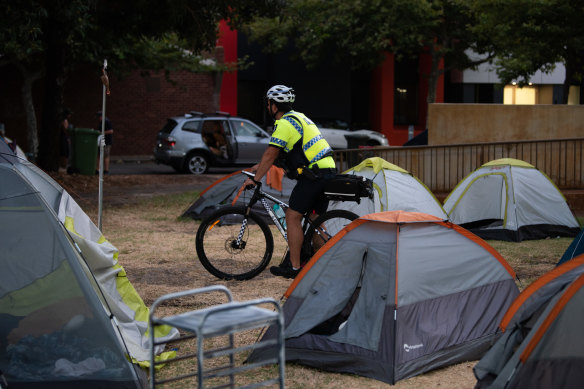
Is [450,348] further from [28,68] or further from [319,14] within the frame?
[319,14]

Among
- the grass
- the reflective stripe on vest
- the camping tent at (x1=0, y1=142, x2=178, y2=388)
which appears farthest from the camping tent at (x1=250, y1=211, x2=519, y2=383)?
the reflective stripe on vest

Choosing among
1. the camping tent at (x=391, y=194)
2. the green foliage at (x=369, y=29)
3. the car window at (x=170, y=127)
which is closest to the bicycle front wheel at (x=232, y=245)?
the camping tent at (x=391, y=194)

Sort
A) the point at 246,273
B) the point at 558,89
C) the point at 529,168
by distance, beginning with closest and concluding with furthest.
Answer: the point at 246,273 → the point at 529,168 → the point at 558,89

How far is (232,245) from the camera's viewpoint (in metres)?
8.04

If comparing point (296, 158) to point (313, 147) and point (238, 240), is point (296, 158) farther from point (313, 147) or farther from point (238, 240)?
point (238, 240)

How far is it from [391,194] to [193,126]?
36.9ft

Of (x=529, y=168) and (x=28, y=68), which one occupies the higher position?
(x=28, y=68)

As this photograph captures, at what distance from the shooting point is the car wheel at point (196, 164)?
69.1 ft

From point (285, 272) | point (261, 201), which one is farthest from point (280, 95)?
point (285, 272)

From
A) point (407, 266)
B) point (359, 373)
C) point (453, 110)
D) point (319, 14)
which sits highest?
point (319, 14)

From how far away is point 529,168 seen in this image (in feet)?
37.1

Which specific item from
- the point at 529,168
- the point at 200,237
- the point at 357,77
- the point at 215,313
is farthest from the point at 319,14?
the point at 215,313

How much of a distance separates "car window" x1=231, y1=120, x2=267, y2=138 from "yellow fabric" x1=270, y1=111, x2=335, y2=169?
45.9ft

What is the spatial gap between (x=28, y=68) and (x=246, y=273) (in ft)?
64.6
